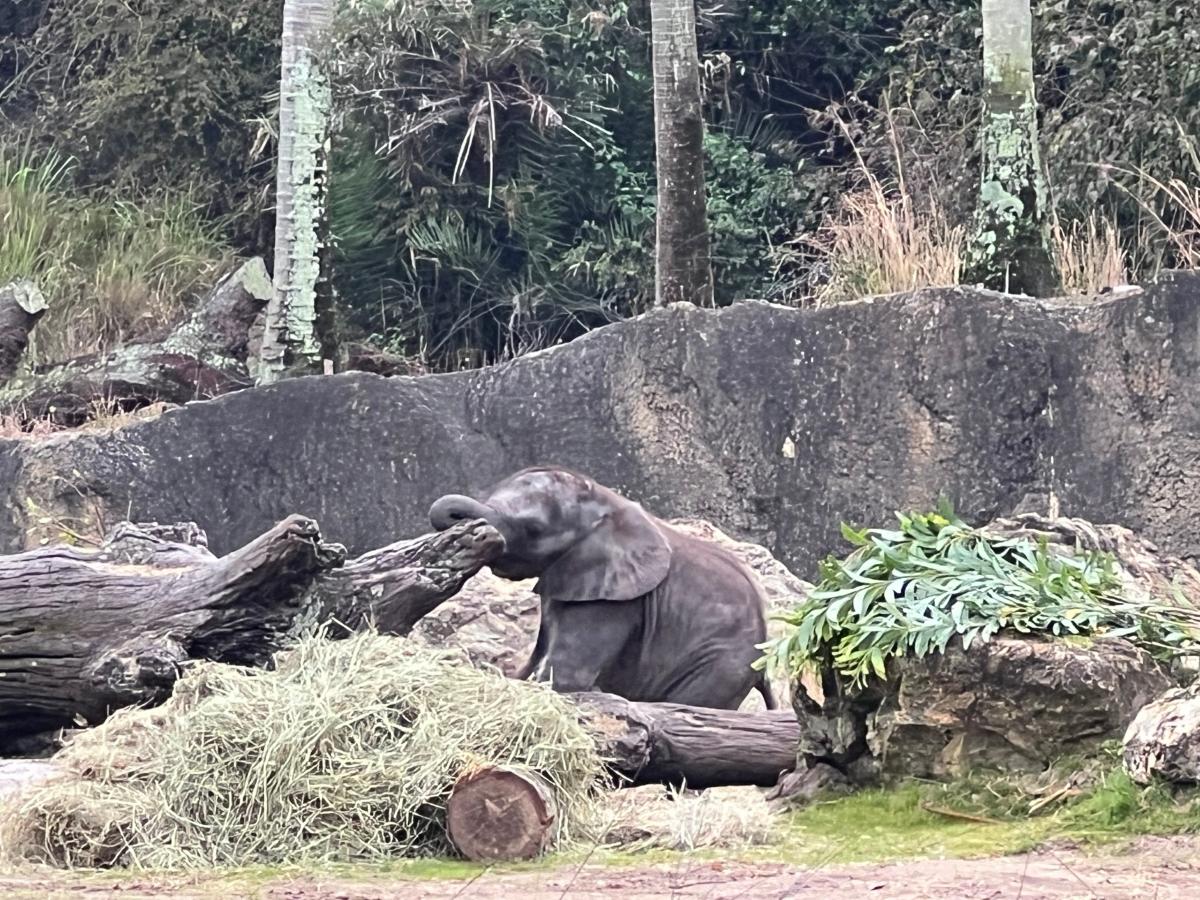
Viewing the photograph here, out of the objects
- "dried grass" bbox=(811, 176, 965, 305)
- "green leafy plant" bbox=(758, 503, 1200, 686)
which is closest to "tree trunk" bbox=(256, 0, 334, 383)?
"dried grass" bbox=(811, 176, 965, 305)

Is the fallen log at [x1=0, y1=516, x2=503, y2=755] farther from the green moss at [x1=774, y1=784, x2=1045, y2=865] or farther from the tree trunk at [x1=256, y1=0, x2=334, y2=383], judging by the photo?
the tree trunk at [x1=256, y1=0, x2=334, y2=383]

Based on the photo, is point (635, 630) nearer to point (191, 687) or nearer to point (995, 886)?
point (191, 687)

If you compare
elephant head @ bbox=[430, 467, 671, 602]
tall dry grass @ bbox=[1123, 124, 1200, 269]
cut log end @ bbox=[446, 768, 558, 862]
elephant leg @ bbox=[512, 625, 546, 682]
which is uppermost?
tall dry grass @ bbox=[1123, 124, 1200, 269]

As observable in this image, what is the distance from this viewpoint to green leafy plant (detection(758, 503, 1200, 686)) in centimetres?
675

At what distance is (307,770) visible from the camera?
6.39m

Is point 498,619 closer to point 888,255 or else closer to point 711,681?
point 711,681

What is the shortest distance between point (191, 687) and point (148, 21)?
44.3ft

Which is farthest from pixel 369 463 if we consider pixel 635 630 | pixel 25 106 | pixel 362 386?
pixel 25 106

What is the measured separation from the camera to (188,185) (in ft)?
63.1

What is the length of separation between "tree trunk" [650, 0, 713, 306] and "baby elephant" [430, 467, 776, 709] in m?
4.50

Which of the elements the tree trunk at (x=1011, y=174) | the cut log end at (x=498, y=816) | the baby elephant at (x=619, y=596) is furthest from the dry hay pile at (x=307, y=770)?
the tree trunk at (x=1011, y=174)

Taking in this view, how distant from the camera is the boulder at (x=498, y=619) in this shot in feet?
34.9

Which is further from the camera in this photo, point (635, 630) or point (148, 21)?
point (148, 21)

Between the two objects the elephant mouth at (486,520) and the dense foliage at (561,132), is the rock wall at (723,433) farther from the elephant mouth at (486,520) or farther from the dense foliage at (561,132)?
the elephant mouth at (486,520)
